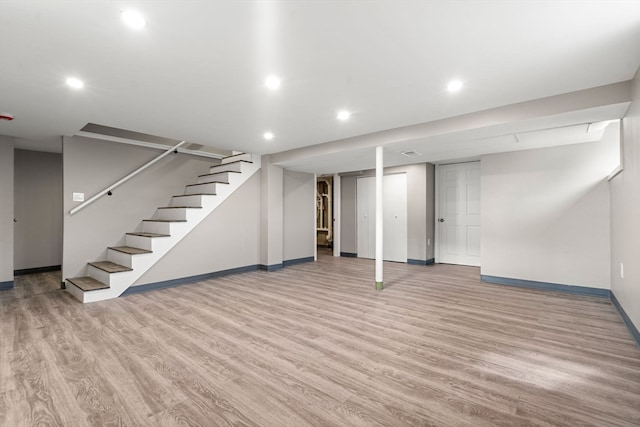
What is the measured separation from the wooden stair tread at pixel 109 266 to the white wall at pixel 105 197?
0.16 meters

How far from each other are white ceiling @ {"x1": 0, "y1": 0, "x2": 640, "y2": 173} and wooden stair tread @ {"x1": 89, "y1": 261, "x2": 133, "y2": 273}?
1.99 meters

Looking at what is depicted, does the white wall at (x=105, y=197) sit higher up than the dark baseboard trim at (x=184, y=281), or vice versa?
the white wall at (x=105, y=197)

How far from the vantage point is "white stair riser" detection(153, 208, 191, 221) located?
16.2 ft

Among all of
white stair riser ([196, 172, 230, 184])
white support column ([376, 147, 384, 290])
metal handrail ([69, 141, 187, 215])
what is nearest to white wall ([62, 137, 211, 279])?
metal handrail ([69, 141, 187, 215])

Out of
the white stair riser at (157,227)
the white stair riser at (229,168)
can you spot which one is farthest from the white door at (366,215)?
the white stair riser at (157,227)

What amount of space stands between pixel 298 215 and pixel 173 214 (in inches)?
105

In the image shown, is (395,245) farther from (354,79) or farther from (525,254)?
(354,79)

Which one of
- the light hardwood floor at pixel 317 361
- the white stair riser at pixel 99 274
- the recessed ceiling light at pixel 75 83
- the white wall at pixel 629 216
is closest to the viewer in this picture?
the light hardwood floor at pixel 317 361

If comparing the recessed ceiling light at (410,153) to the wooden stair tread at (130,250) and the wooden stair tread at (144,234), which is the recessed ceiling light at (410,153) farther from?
the wooden stair tread at (130,250)

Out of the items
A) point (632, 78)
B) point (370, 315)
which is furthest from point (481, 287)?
point (632, 78)

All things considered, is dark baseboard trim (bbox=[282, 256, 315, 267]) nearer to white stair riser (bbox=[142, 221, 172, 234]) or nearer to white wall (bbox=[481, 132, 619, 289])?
white stair riser (bbox=[142, 221, 172, 234])

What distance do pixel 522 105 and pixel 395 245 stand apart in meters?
4.31

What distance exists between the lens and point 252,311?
11.4ft

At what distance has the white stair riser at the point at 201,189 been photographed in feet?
17.7
